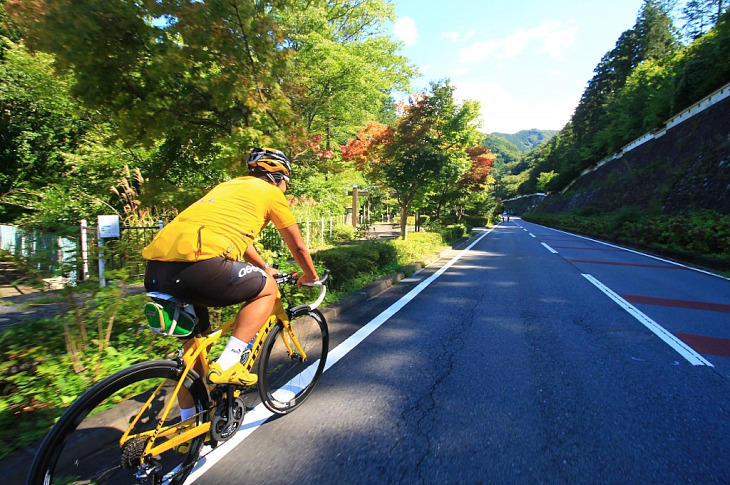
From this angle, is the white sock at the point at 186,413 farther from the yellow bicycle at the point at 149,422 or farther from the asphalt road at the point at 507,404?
the asphalt road at the point at 507,404

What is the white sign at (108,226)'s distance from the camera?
22.9 feet

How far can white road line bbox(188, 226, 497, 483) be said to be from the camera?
206cm

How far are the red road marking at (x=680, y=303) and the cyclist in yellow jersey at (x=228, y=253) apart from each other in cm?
634

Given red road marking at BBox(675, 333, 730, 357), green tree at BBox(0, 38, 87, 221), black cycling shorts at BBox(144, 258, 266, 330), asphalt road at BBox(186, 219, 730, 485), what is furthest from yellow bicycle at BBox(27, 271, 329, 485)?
green tree at BBox(0, 38, 87, 221)

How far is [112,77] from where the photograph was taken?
3.95 metres

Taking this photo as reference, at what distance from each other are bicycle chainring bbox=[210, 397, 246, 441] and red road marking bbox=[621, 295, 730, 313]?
21.2 ft

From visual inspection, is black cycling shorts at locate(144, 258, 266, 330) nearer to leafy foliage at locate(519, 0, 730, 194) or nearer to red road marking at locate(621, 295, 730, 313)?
red road marking at locate(621, 295, 730, 313)

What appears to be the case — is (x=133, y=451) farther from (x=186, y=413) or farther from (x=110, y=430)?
(x=110, y=430)

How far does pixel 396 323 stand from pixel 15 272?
3.85 meters

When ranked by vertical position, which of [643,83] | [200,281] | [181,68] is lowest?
[200,281]

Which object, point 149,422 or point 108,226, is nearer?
point 149,422

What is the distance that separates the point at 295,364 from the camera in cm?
307

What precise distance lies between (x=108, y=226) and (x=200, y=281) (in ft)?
22.5

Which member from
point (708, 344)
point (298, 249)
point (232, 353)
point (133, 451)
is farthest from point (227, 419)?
point (708, 344)
